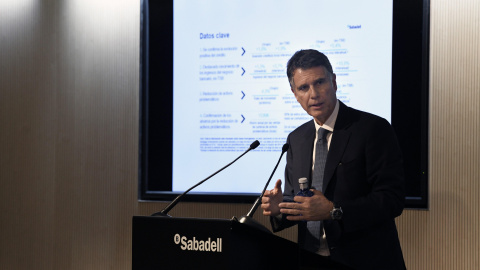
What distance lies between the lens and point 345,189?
245 centimetres

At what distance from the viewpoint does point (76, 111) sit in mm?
3773

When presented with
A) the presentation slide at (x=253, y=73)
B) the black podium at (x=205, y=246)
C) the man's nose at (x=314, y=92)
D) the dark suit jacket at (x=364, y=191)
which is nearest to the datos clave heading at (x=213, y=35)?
the presentation slide at (x=253, y=73)

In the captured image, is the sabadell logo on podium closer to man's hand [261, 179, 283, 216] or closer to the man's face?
man's hand [261, 179, 283, 216]

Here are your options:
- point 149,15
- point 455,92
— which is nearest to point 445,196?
A: point 455,92

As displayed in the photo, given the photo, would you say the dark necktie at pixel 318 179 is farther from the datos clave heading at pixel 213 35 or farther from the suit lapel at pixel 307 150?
the datos clave heading at pixel 213 35

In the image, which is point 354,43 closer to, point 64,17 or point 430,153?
point 430,153

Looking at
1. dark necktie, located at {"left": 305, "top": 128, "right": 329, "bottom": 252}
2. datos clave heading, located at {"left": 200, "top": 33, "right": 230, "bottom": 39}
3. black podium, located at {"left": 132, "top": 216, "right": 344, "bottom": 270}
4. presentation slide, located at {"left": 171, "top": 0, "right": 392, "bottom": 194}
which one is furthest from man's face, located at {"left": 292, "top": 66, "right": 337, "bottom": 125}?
black podium, located at {"left": 132, "top": 216, "right": 344, "bottom": 270}

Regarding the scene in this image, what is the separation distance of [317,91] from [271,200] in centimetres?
72

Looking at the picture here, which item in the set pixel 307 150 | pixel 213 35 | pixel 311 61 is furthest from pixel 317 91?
pixel 213 35

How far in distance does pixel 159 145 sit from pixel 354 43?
4.50 feet

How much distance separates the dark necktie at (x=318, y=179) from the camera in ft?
8.15

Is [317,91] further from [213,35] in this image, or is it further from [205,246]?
[205,246]

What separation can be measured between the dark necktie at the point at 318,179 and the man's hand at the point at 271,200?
28cm

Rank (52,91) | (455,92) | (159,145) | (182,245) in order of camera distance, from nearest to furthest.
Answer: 1. (182,245)
2. (455,92)
3. (159,145)
4. (52,91)
